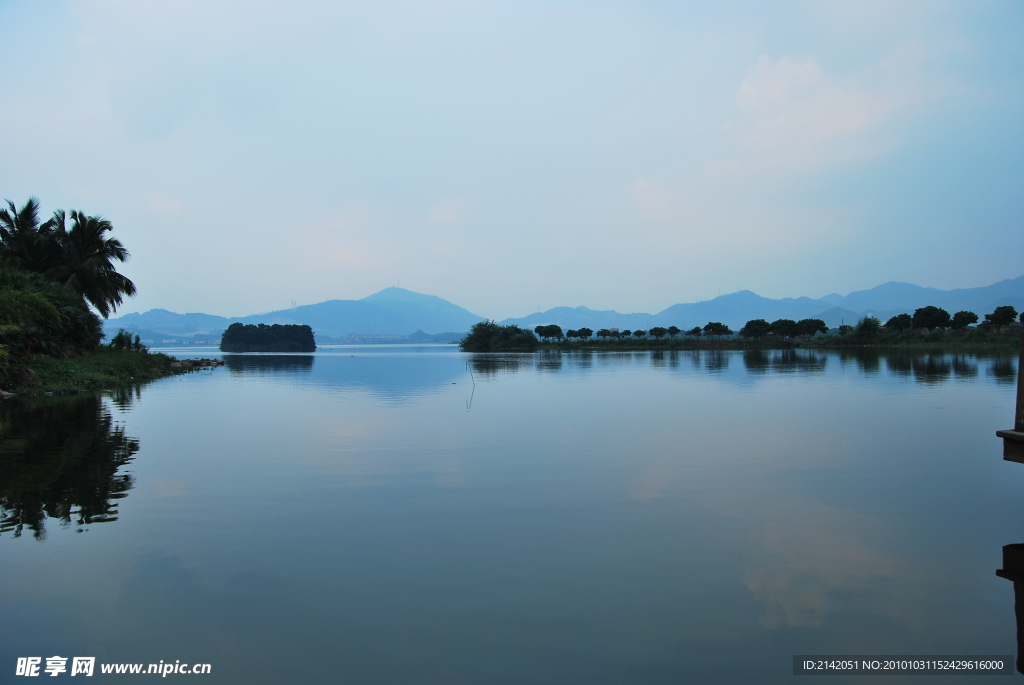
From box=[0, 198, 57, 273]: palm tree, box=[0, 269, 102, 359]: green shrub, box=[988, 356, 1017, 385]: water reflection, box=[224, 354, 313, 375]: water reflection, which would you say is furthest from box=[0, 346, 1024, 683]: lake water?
box=[224, 354, 313, 375]: water reflection

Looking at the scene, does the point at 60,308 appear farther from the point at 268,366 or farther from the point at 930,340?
the point at 930,340

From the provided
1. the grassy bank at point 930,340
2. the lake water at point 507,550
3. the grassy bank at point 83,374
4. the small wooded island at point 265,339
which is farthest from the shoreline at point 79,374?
the small wooded island at point 265,339

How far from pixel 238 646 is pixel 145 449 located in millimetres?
9224

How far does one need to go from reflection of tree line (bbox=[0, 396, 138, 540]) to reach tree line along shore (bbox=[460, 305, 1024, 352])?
7201 cm

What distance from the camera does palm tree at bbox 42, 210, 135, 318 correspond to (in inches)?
1403

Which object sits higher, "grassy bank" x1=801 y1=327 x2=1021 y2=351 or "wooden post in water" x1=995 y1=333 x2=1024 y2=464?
"grassy bank" x1=801 y1=327 x2=1021 y2=351

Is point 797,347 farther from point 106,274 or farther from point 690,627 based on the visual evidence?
point 690,627

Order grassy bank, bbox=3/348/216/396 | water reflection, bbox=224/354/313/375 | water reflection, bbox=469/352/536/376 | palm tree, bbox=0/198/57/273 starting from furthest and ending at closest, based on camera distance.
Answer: water reflection, bbox=224/354/313/375 < water reflection, bbox=469/352/536/376 < palm tree, bbox=0/198/57/273 < grassy bank, bbox=3/348/216/396

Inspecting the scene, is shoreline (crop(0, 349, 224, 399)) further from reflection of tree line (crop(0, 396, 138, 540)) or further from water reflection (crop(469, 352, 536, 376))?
water reflection (crop(469, 352, 536, 376))

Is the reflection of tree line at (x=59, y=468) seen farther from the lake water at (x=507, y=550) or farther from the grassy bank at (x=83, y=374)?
the grassy bank at (x=83, y=374)

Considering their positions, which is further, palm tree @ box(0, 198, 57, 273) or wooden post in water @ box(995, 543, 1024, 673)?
palm tree @ box(0, 198, 57, 273)

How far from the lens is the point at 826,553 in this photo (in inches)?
255

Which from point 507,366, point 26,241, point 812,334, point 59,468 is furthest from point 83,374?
point 812,334

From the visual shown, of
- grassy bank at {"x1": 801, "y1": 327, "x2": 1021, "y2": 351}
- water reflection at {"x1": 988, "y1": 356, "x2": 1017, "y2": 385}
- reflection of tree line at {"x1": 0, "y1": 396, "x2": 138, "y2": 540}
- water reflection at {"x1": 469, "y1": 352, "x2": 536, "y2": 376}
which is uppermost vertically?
grassy bank at {"x1": 801, "y1": 327, "x2": 1021, "y2": 351}
